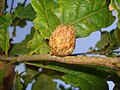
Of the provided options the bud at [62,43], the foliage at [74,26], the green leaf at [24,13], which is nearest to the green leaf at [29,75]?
the green leaf at [24,13]

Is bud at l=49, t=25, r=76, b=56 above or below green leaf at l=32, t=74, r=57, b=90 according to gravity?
above

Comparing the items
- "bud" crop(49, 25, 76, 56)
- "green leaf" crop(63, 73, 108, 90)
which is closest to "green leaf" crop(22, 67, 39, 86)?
"green leaf" crop(63, 73, 108, 90)

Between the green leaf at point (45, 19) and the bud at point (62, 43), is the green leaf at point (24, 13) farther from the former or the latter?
the bud at point (62, 43)

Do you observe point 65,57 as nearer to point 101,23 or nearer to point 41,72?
point 101,23

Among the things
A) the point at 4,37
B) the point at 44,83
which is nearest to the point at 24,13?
the point at 4,37

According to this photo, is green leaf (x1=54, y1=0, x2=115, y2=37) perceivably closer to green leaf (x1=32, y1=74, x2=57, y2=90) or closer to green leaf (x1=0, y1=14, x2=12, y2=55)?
green leaf (x1=0, y1=14, x2=12, y2=55)

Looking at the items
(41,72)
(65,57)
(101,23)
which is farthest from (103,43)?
(65,57)
